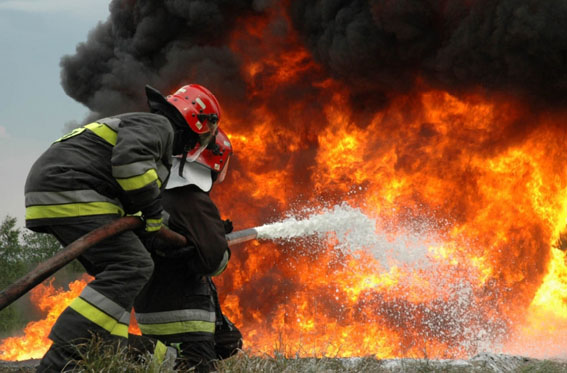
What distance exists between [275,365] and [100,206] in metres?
1.72

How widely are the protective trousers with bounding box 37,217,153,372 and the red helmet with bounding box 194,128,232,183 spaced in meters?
1.14

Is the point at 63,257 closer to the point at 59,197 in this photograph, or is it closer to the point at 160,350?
the point at 59,197

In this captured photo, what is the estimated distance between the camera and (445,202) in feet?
32.0

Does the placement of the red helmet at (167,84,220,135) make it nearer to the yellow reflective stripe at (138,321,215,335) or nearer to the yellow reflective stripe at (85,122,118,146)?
the yellow reflective stripe at (85,122,118,146)

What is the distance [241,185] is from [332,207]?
1827 mm

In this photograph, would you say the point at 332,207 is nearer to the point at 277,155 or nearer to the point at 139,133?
the point at 277,155

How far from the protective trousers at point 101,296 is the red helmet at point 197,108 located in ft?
3.61

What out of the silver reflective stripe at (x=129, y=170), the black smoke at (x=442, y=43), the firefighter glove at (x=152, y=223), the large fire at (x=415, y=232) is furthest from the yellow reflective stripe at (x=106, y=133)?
the black smoke at (x=442, y=43)

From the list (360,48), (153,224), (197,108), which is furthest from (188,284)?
(360,48)

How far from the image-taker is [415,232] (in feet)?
31.6

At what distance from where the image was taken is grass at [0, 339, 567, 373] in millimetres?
3531

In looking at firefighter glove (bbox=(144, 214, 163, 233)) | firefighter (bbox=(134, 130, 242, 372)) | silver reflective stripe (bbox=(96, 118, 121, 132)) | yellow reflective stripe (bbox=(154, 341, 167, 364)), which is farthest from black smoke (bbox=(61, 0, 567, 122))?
yellow reflective stripe (bbox=(154, 341, 167, 364))

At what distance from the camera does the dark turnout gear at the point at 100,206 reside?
142 inches

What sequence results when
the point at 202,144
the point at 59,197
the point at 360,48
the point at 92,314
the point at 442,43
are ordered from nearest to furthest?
the point at 92,314 → the point at 59,197 → the point at 202,144 → the point at 442,43 → the point at 360,48
